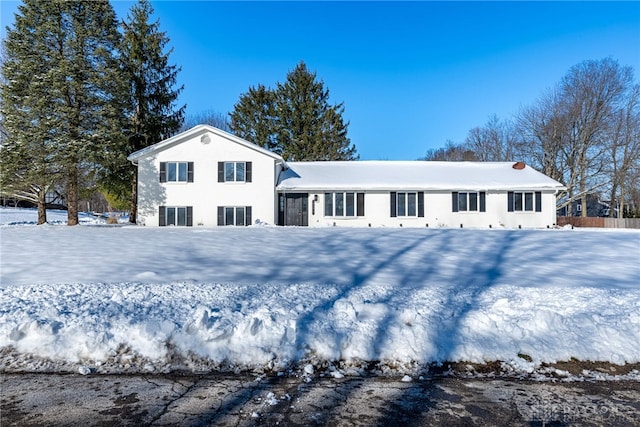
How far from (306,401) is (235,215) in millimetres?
18072

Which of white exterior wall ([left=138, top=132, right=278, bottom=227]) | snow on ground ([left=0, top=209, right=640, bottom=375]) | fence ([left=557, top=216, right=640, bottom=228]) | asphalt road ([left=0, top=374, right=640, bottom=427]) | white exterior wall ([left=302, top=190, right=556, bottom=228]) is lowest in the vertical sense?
asphalt road ([left=0, top=374, right=640, bottom=427])

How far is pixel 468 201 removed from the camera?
860 inches

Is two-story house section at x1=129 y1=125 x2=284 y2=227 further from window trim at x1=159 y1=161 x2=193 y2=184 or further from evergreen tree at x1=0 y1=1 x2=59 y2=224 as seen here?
evergreen tree at x1=0 y1=1 x2=59 y2=224

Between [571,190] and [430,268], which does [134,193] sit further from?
[571,190]

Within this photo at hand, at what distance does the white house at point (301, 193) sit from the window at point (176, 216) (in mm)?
57

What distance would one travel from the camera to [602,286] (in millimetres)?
6660

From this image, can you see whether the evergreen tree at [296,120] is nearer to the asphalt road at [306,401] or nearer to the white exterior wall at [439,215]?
the white exterior wall at [439,215]

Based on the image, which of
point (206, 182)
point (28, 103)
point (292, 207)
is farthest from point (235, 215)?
point (28, 103)

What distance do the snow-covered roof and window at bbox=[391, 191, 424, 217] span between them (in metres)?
0.52

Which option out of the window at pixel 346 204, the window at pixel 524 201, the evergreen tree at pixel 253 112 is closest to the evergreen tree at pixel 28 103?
the window at pixel 346 204

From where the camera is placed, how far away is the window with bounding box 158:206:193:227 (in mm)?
20594

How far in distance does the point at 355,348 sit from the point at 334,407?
1166 millimetres

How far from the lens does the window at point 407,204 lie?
71.1 ft

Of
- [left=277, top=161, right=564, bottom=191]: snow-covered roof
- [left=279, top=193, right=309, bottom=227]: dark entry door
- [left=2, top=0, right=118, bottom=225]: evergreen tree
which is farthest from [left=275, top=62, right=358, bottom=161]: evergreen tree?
[left=2, top=0, right=118, bottom=225]: evergreen tree
